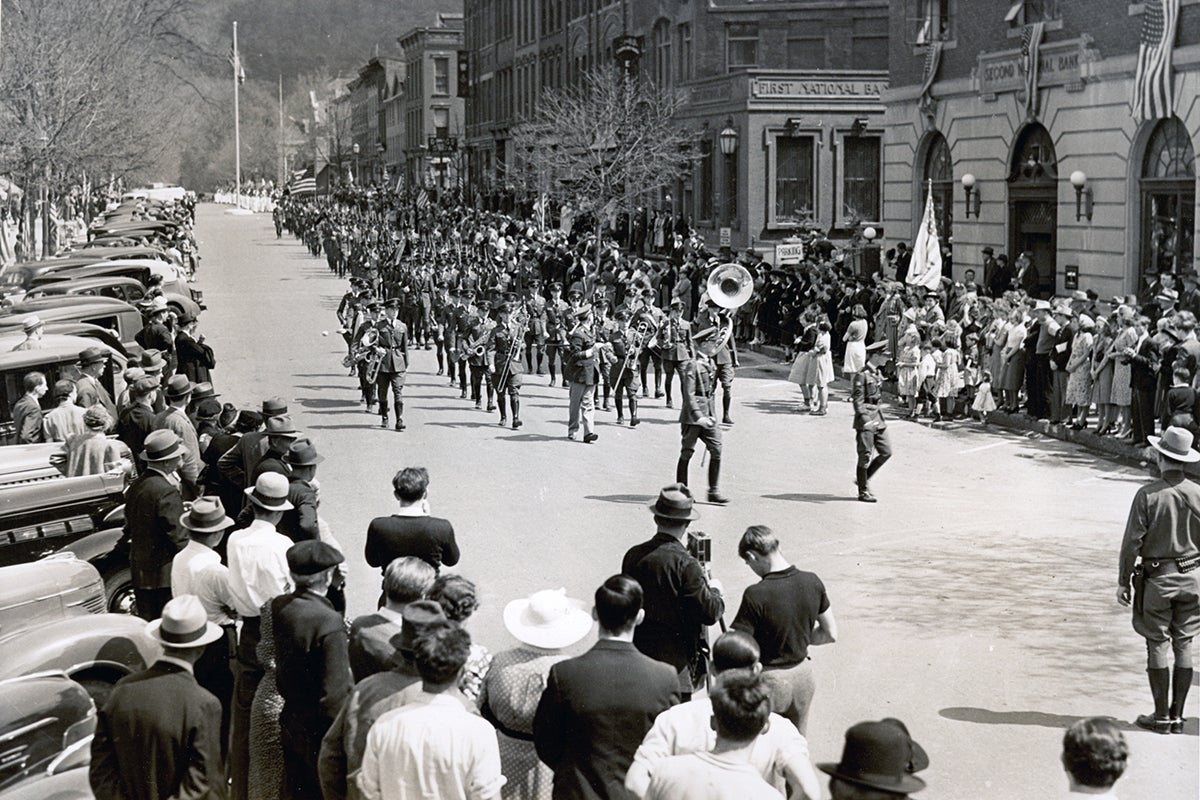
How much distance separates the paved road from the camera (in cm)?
995

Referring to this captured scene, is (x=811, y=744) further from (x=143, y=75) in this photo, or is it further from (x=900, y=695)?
(x=143, y=75)

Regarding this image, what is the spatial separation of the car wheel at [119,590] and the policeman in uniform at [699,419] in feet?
19.8

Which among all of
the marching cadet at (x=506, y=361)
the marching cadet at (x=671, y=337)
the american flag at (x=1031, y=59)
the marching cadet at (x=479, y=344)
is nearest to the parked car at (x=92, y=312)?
the marching cadet at (x=479, y=344)

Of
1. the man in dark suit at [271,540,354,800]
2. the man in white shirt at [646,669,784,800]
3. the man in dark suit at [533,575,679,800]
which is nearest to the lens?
the man in white shirt at [646,669,784,800]

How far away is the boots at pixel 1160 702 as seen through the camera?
965 cm

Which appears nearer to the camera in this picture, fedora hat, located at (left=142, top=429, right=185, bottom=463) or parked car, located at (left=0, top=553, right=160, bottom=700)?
parked car, located at (left=0, top=553, right=160, bottom=700)

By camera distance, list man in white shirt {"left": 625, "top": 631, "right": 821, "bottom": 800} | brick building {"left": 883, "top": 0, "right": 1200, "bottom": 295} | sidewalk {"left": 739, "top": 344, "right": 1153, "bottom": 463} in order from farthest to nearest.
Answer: brick building {"left": 883, "top": 0, "right": 1200, "bottom": 295}
sidewalk {"left": 739, "top": 344, "right": 1153, "bottom": 463}
man in white shirt {"left": 625, "top": 631, "right": 821, "bottom": 800}

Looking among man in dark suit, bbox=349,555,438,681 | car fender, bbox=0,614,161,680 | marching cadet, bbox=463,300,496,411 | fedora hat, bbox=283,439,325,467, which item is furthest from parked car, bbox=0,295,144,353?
man in dark suit, bbox=349,555,438,681

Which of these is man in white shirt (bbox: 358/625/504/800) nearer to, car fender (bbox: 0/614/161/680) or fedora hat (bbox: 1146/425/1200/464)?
car fender (bbox: 0/614/161/680)

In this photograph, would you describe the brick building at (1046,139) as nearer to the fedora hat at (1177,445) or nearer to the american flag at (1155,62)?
the american flag at (1155,62)

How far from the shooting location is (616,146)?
49188 millimetres

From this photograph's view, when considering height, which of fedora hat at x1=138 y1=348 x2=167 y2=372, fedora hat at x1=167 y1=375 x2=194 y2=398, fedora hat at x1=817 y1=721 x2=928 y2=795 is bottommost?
fedora hat at x1=817 y1=721 x2=928 y2=795

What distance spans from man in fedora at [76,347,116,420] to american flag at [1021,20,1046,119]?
20500mm

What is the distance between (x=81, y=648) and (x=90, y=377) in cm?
763
